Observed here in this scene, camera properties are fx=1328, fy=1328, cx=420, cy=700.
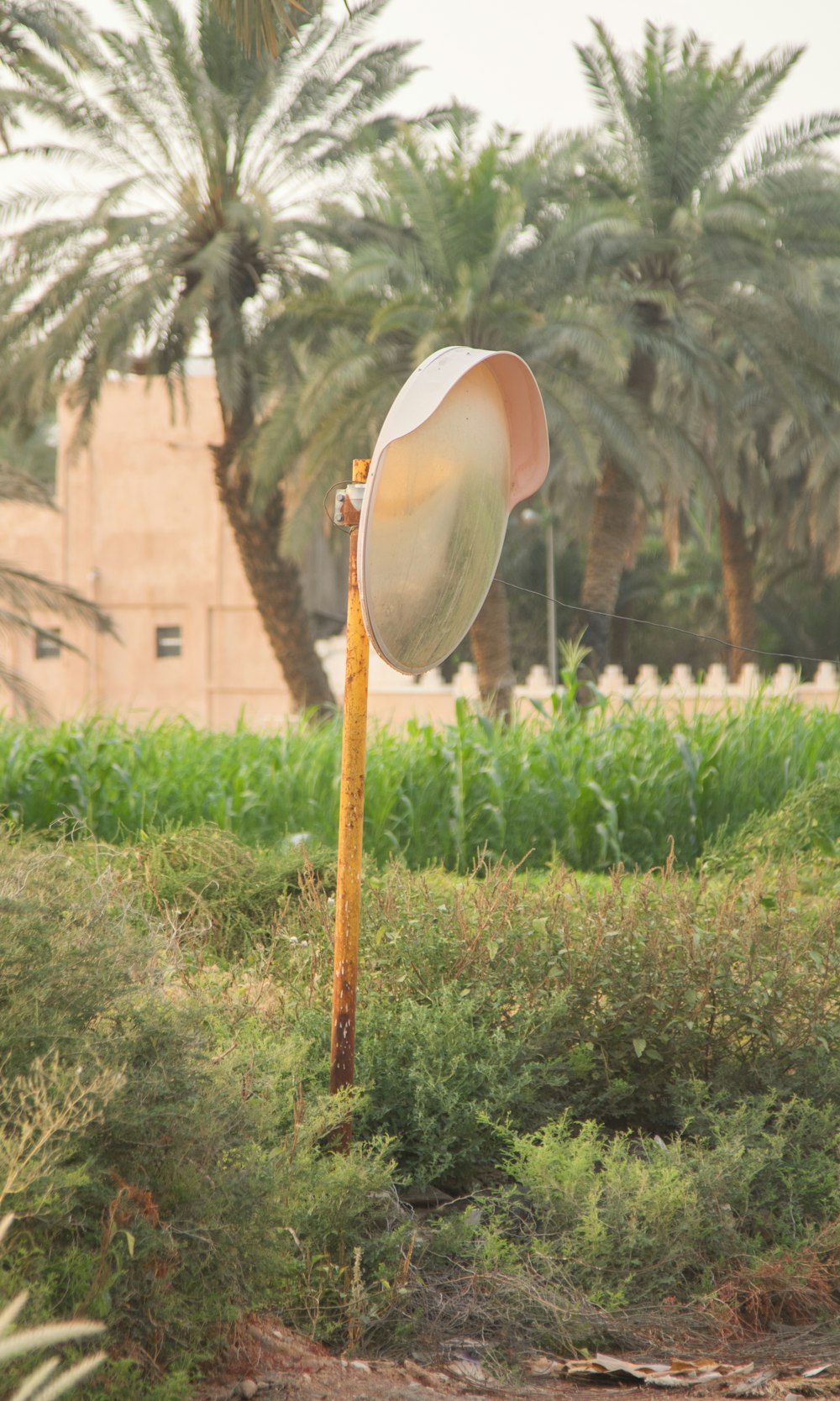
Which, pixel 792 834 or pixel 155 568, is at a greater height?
pixel 155 568

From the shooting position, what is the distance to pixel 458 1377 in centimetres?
278

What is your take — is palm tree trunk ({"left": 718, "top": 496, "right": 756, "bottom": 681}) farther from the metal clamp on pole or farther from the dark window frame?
the metal clamp on pole

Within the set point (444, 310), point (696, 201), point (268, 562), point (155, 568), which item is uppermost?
point (696, 201)

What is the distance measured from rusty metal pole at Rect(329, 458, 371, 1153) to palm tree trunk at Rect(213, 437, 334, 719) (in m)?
11.6

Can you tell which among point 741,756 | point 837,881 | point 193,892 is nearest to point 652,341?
point 741,756

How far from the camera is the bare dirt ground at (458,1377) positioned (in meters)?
2.46

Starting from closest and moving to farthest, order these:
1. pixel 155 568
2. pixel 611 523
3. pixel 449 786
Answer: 1. pixel 449 786
2. pixel 611 523
3. pixel 155 568

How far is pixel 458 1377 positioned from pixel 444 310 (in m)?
12.3

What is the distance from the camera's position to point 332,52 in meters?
14.3

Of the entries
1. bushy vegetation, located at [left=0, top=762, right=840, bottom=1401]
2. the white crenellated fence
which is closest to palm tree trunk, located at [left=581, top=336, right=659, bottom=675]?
the white crenellated fence

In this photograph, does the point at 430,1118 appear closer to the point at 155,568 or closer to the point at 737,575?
the point at 737,575

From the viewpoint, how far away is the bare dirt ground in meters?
2.46

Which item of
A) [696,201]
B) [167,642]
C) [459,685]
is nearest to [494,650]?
[696,201]

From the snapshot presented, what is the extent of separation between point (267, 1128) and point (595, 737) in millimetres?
6685
